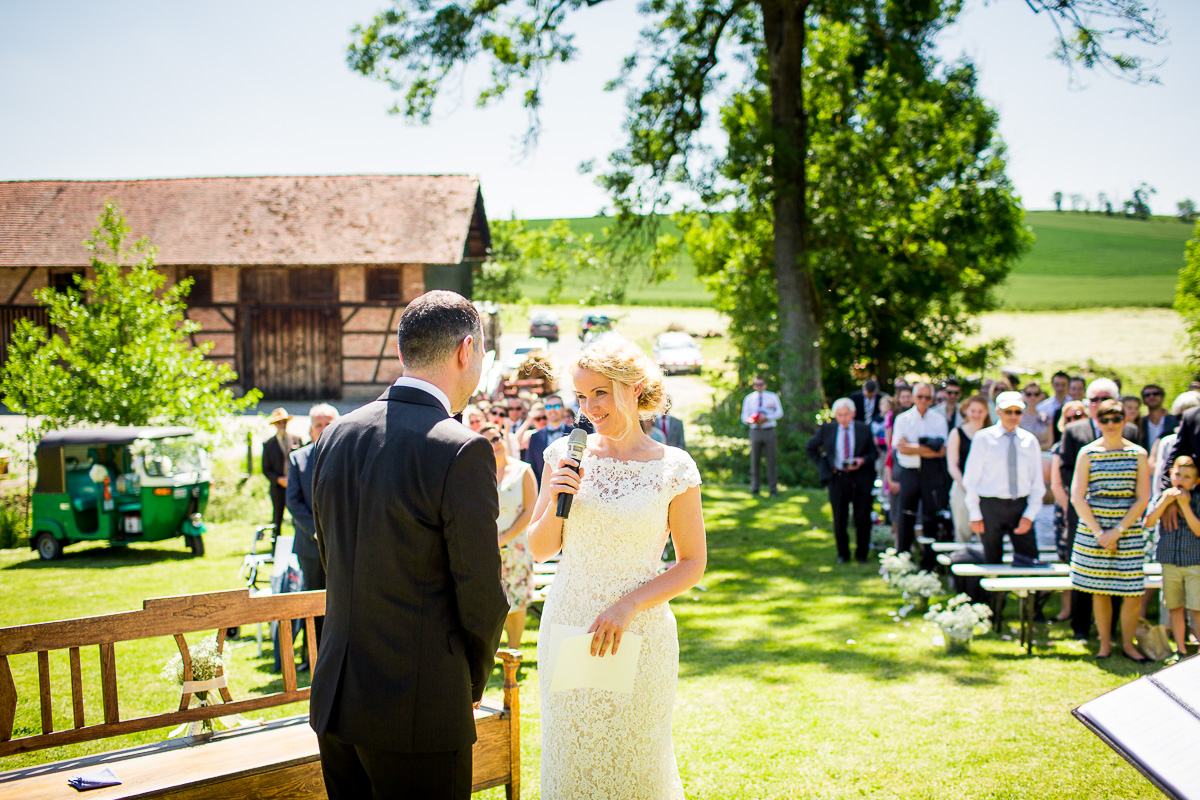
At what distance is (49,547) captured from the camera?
10453mm

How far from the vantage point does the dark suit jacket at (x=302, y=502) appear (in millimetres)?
6012

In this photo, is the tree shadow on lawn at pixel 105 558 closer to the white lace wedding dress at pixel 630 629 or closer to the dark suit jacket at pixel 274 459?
the dark suit jacket at pixel 274 459

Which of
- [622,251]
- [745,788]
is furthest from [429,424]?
[622,251]

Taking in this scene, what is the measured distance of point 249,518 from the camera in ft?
42.8

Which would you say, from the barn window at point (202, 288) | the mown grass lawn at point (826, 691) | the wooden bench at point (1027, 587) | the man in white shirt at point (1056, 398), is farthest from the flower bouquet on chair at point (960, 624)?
the barn window at point (202, 288)

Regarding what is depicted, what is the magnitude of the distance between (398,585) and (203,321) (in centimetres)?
2452

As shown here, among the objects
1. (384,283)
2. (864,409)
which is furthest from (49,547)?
(384,283)

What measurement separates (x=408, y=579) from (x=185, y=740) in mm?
2225

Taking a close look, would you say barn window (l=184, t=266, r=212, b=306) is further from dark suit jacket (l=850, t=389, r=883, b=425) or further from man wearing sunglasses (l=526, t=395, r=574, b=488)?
dark suit jacket (l=850, t=389, r=883, b=425)

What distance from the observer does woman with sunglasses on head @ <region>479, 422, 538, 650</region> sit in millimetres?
5684

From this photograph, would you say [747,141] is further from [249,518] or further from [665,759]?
[665,759]

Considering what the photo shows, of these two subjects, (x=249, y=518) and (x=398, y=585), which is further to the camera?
(x=249, y=518)

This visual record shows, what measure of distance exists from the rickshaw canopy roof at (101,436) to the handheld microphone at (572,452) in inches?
380

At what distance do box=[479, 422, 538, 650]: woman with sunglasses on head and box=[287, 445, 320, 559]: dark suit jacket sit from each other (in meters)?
1.40
